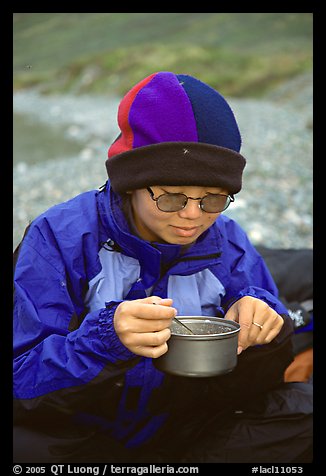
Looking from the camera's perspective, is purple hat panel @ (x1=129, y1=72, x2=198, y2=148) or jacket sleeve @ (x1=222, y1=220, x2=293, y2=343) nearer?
purple hat panel @ (x1=129, y1=72, x2=198, y2=148)

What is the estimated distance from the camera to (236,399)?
2.66 m

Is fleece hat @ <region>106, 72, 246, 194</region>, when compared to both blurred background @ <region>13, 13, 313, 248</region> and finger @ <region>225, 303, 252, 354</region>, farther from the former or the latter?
blurred background @ <region>13, 13, 313, 248</region>

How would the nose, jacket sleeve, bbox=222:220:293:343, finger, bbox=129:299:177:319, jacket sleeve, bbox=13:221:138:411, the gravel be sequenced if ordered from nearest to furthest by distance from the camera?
1. finger, bbox=129:299:177:319
2. jacket sleeve, bbox=13:221:138:411
3. the nose
4. jacket sleeve, bbox=222:220:293:343
5. the gravel

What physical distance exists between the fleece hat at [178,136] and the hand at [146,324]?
0.48 m

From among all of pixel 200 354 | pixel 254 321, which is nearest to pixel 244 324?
pixel 254 321

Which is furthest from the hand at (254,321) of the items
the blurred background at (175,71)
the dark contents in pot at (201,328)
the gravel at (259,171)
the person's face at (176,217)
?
the blurred background at (175,71)

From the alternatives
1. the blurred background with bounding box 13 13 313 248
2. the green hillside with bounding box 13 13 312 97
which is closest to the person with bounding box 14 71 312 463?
the blurred background with bounding box 13 13 313 248

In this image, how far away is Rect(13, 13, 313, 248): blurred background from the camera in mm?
7445

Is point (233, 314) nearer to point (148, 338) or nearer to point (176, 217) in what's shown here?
point (176, 217)

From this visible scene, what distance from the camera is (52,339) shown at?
221 centimetres

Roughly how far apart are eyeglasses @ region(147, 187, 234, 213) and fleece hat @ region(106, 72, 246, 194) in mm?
41

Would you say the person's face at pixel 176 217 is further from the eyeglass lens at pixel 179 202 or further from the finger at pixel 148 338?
the finger at pixel 148 338

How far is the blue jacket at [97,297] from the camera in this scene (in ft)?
7.06
